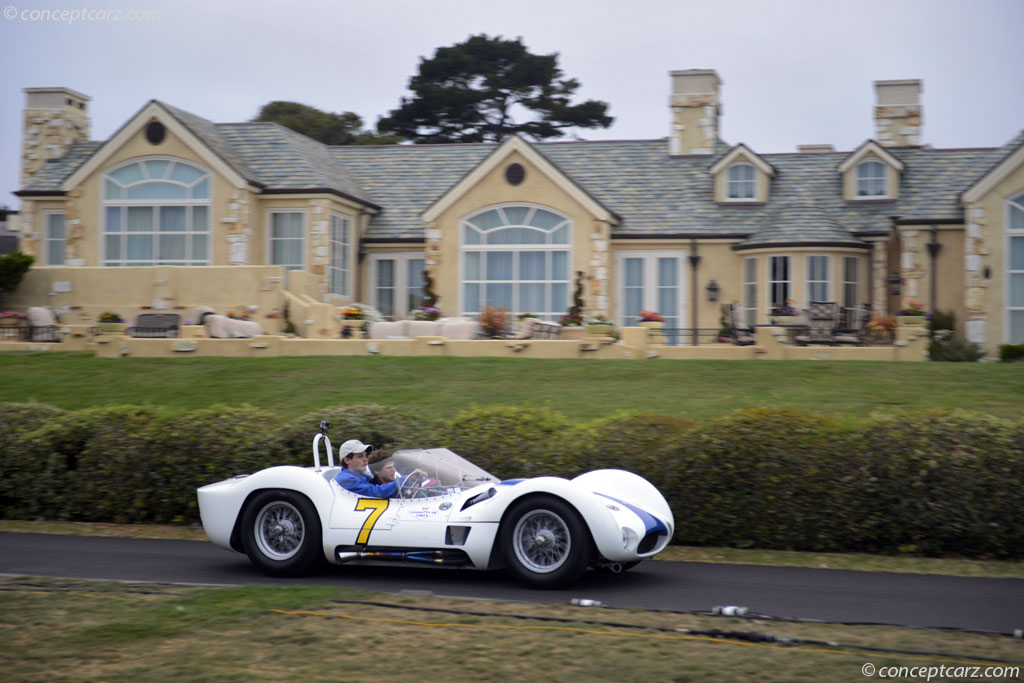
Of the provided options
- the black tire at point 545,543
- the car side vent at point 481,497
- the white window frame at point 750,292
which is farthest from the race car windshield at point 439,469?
the white window frame at point 750,292

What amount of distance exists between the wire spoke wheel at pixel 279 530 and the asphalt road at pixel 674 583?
259 mm

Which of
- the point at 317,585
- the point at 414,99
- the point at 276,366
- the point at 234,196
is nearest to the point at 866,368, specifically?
the point at 276,366

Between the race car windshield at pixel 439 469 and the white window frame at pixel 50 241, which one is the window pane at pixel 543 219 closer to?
the white window frame at pixel 50 241

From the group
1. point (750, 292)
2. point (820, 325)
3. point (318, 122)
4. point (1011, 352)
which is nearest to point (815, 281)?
point (750, 292)

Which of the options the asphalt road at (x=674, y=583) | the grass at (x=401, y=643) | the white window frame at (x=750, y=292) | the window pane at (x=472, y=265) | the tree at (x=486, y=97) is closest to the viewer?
the grass at (x=401, y=643)

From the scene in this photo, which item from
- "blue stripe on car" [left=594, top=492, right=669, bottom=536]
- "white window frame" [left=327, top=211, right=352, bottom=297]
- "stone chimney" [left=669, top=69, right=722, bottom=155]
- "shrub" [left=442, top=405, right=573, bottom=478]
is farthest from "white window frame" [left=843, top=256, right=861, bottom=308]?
"blue stripe on car" [left=594, top=492, right=669, bottom=536]

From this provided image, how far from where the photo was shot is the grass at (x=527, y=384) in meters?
15.2

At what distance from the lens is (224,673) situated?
17.6 ft

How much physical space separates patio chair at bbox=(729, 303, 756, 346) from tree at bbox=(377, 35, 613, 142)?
85.8 feet

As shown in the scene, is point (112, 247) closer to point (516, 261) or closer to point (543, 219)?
point (516, 261)

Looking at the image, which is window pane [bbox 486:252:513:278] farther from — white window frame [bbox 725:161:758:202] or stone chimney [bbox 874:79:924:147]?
stone chimney [bbox 874:79:924:147]

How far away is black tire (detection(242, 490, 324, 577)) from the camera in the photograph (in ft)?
27.4

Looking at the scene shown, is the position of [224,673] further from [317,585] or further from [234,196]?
[234,196]

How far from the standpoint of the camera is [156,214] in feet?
87.0
